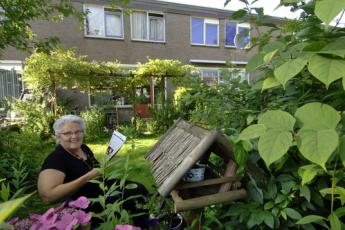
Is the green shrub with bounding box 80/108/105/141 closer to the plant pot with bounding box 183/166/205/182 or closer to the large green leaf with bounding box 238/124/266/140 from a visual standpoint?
the plant pot with bounding box 183/166/205/182

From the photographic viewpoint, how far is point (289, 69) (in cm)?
86

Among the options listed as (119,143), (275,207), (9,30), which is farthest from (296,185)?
(9,30)

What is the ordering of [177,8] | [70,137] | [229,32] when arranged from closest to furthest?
[70,137] → [177,8] → [229,32]

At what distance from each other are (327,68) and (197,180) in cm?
78

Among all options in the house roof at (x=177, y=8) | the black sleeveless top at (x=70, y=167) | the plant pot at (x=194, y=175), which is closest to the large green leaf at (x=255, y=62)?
the plant pot at (x=194, y=175)

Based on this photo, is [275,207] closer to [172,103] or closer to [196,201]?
[196,201]

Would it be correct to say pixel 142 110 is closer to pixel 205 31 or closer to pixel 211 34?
pixel 205 31

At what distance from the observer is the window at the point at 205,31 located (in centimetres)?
1733

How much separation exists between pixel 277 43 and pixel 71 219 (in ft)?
2.83

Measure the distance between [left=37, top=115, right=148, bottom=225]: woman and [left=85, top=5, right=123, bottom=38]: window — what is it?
39.9ft

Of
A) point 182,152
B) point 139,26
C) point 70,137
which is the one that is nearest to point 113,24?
point 139,26

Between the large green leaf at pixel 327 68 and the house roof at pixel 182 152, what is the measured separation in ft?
1.70

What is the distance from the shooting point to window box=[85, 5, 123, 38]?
1436cm

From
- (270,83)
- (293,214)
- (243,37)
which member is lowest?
(293,214)
